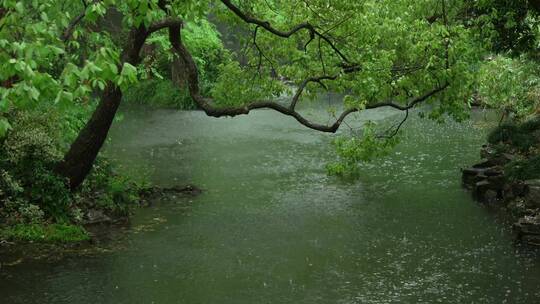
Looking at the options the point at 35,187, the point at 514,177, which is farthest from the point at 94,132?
the point at 514,177

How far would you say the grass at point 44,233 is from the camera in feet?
45.0

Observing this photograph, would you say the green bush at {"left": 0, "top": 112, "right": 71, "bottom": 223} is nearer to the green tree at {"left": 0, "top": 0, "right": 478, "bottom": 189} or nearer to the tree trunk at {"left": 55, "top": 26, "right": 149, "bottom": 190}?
the tree trunk at {"left": 55, "top": 26, "right": 149, "bottom": 190}

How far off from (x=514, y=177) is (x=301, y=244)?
622cm

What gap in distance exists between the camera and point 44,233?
1394cm

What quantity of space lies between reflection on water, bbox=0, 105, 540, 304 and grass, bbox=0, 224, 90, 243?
94 cm

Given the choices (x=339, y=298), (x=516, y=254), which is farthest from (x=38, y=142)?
(x=516, y=254)

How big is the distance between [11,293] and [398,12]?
1165cm

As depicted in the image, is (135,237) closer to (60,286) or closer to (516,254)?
(60,286)

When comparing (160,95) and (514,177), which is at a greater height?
(160,95)

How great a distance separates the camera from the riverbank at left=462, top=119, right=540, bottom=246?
49.1ft

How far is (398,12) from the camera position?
17.7 m

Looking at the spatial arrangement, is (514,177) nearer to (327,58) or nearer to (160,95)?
(327,58)

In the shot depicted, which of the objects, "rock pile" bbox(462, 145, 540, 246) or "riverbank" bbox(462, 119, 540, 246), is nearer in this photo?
"rock pile" bbox(462, 145, 540, 246)

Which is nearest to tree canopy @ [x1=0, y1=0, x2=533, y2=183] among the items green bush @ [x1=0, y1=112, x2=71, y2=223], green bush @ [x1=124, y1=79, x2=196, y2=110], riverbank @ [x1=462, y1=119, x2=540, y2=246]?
green bush @ [x1=0, y1=112, x2=71, y2=223]
